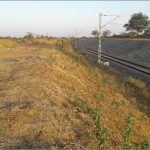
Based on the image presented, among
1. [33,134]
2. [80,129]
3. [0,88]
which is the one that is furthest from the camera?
[0,88]

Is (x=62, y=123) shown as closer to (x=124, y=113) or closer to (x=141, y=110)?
(x=124, y=113)

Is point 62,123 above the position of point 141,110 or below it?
above

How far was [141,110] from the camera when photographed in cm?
1747

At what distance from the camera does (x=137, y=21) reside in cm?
12412

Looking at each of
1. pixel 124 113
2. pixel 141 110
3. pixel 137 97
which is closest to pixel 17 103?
pixel 124 113

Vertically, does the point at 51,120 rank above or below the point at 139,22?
above

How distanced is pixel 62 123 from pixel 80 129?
1.61ft

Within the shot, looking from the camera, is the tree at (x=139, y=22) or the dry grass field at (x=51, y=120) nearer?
the dry grass field at (x=51, y=120)

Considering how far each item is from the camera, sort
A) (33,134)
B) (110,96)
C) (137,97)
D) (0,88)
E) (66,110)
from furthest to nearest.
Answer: (137,97) → (110,96) → (0,88) → (66,110) → (33,134)

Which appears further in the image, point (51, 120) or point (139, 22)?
point (139, 22)

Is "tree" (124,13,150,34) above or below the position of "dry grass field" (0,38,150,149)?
below

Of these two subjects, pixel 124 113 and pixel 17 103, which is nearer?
pixel 17 103

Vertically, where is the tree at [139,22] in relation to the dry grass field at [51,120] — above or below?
below

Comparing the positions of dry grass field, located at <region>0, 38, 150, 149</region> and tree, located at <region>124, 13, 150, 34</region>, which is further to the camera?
tree, located at <region>124, 13, 150, 34</region>
